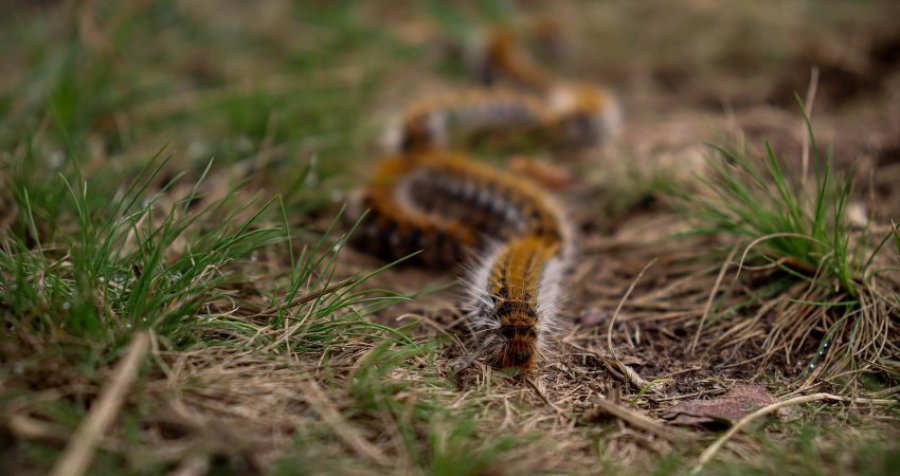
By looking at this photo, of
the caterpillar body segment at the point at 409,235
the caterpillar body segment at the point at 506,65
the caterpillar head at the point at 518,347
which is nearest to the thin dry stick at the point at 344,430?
the caterpillar head at the point at 518,347

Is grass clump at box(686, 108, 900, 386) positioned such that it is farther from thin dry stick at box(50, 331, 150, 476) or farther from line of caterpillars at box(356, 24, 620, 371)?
thin dry stick at box(50, 331, 150, 476)

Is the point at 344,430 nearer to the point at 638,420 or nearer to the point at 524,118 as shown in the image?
the point at 638,420

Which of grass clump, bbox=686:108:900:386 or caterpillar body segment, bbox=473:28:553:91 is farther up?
caterpillar body segment, bbox=473:28:553:91

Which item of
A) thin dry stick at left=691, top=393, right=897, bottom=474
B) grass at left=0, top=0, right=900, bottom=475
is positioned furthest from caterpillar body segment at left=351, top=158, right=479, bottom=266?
thin dry stick at left=691, top=393, right=897, bottom=474

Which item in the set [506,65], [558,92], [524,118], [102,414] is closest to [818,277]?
[102,414]

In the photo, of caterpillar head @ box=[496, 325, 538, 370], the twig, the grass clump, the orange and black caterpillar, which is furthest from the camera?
the orange and black caterpillar

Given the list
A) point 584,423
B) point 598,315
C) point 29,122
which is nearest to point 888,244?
point 598,315

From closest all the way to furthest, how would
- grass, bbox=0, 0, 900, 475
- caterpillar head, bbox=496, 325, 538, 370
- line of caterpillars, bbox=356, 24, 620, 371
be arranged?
grass, bbox=0, 0, 900, 475, caterpillar head, bbox=496, 325, 538, 370, line of caterpillars, bbox=356, 24, 620, 371
